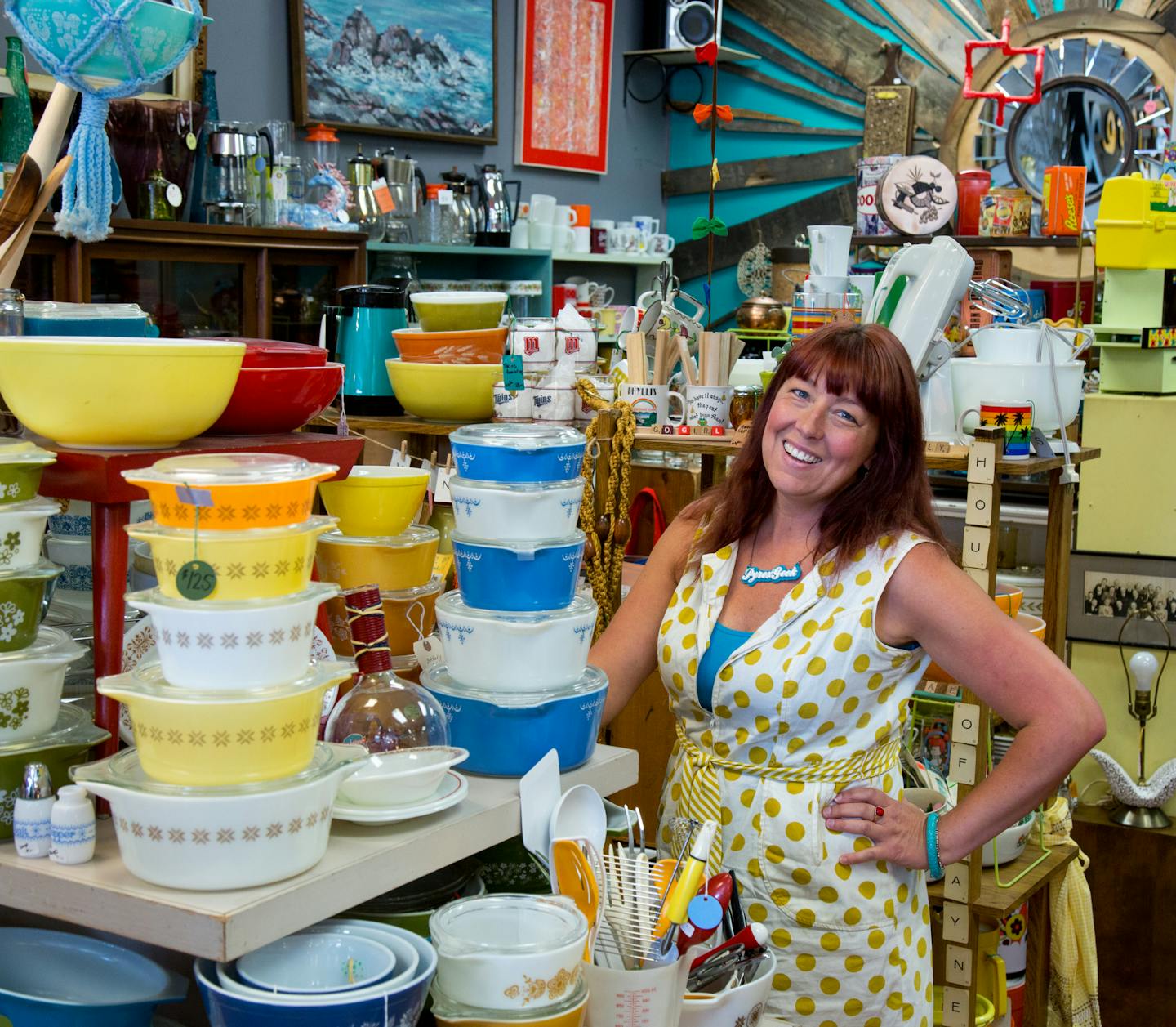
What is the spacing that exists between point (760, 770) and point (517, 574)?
61cm

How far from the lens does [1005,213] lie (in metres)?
4.27

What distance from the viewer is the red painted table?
137 centimetres

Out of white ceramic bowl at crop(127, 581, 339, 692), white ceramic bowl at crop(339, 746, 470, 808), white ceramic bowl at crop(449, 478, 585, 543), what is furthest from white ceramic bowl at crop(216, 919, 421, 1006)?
white ceramic bowl at crop(449, 478, 585, 543)

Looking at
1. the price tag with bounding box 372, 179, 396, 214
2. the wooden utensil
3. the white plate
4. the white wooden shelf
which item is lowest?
the white wooden shelf

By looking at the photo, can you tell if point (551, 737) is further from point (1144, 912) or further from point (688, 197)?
point (688, 197)

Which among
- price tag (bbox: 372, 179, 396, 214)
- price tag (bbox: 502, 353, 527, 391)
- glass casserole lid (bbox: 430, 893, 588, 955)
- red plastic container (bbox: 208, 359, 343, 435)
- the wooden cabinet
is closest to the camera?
glass casserole lid (bbox: 430, 893, 588, 955)

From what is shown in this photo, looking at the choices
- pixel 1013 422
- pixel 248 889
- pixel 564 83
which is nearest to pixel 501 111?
pixel 564 83

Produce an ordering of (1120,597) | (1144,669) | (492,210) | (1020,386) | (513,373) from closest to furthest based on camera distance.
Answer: (1020,386), (513,373), (1144,669), (1120,597), (492,210)

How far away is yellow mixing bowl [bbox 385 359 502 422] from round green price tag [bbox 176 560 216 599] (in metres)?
1.56

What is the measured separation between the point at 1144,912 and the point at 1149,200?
1.74 m

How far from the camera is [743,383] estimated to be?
290cm

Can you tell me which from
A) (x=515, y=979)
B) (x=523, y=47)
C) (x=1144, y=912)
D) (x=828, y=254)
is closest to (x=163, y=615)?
(x=515, y=979)

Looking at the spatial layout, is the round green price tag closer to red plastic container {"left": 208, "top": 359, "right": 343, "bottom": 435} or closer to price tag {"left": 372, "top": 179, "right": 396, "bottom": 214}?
red plastic container {"left": 208, "top": 359, "right": 343, "bottom": 435}

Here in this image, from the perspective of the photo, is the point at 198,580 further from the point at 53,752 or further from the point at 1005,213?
the point at 1005,213
